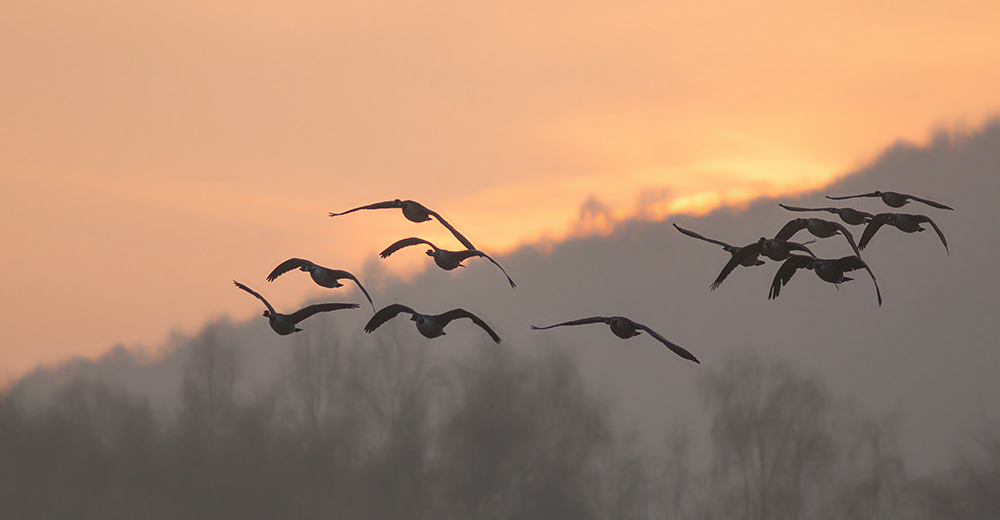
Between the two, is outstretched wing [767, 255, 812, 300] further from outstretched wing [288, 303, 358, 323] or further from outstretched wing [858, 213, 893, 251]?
outstretched wing [288, 303, 358, 323]

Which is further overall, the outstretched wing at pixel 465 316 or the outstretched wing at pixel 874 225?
the outstretched wing at pixel 874 225

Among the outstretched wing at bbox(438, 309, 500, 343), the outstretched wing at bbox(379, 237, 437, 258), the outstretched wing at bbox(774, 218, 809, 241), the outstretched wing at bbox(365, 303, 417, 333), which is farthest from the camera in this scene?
the outstretched wing at bbox(774, 218, 809, 241)

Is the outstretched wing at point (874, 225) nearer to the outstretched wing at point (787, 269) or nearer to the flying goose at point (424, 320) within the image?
the outstretched wing at point (787, 269)

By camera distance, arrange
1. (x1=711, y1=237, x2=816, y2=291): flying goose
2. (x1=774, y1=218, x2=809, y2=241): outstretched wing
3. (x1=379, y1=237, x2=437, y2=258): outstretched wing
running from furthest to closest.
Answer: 1. (x1=774, y1=218, x2=809, y2=241): outstretched wing
2. (x1=379, y1=237, x2=437, y2=258): outstretched wing
3. (x1=711, y1=237, x2=816, y2=291): flying goose

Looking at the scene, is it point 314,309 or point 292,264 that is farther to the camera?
point 292,264

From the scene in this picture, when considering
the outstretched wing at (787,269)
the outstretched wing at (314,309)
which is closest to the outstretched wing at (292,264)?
the outstretched wing at (314,309)

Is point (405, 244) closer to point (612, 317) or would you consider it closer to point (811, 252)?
point (612, 317)

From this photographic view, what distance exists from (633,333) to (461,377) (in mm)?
51283

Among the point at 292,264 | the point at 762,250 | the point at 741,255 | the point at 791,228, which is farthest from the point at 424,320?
the point at 791,228

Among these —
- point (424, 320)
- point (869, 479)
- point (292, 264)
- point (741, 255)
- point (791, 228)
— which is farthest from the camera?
point (869, 479)

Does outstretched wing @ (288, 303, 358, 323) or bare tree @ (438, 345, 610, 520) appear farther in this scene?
bare tree @ (438, 345, 610, 520)

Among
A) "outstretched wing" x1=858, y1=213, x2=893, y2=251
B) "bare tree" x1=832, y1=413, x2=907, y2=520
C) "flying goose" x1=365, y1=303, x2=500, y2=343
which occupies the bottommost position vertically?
"bare tree" x1=832, y1=413, x2=907, y2=520

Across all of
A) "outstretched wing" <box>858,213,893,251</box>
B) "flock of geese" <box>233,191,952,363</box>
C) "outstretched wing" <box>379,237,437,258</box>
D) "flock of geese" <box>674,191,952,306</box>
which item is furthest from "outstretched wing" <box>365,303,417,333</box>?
"outstretched wing" <box>858,213,893,251</box>

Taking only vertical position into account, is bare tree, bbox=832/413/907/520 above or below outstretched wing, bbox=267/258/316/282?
below
